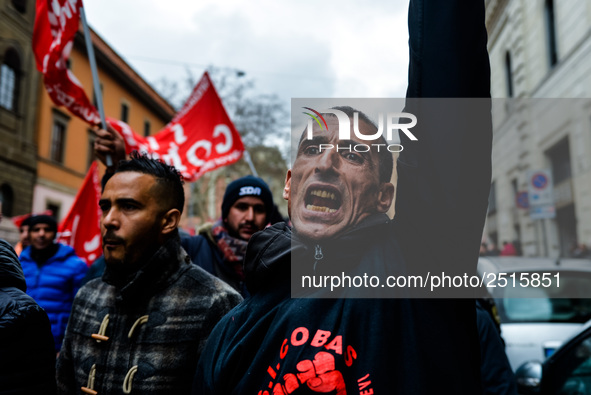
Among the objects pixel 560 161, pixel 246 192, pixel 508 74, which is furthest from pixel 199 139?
pixel 508 74

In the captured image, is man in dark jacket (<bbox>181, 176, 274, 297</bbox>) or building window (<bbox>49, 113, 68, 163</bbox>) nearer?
man in dark jacket (<bbox>181, 176, 274, 297</bbox>)

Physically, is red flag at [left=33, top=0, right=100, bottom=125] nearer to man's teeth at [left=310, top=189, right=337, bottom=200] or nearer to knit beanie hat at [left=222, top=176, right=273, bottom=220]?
knit beanie hat at [left=222, top=176, right=273, bottom=220]

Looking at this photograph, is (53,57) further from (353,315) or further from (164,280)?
(353,315)

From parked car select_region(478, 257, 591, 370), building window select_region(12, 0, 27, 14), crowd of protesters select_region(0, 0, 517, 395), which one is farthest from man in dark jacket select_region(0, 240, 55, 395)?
building window select_region(12, 0, 27, 14)

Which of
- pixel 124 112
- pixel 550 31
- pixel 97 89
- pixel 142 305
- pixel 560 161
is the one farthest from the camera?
pixel 124 112

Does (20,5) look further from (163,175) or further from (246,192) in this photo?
(163,175)

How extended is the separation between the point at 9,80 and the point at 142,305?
1896 cm

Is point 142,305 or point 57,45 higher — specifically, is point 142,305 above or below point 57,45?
below

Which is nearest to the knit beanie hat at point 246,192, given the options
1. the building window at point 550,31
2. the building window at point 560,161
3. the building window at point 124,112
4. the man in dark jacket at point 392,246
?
the man in dark jacket at point 392,246

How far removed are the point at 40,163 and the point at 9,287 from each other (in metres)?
20.9

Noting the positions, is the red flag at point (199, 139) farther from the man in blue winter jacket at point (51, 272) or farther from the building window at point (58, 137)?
the building window at point (58, 137)

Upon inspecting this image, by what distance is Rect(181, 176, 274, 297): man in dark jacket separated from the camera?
3496 millimetres

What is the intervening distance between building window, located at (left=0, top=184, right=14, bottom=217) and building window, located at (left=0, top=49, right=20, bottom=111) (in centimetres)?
256

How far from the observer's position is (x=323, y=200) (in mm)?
1462
